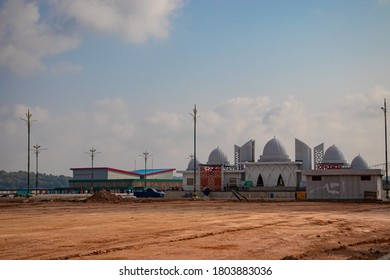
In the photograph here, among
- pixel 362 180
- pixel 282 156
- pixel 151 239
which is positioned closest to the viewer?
pixel 151 239

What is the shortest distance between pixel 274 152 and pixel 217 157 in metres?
10.8

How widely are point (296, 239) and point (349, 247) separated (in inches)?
84.4

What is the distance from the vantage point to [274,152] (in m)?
83.6

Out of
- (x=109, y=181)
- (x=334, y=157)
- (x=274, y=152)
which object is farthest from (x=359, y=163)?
(x=109, y=181)

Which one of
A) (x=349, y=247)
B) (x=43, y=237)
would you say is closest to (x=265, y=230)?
(x=349, y=247)

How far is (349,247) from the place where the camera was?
15.9 metres

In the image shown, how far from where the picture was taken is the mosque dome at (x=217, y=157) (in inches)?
3543

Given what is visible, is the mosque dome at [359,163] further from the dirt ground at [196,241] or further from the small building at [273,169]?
the dirt ground at [196,241]

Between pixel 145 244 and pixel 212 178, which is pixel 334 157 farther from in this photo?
pixel 145 244

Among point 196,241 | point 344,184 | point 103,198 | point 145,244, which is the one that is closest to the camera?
point 145,244

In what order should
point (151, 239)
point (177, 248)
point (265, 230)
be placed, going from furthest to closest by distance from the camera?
point (265, 230), point (151, 239), point (177, 248)

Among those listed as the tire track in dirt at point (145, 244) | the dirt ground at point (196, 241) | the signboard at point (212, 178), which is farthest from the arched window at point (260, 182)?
the tire track in dirt at point (145, 244)

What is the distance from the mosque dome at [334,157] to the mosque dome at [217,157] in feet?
52.8
